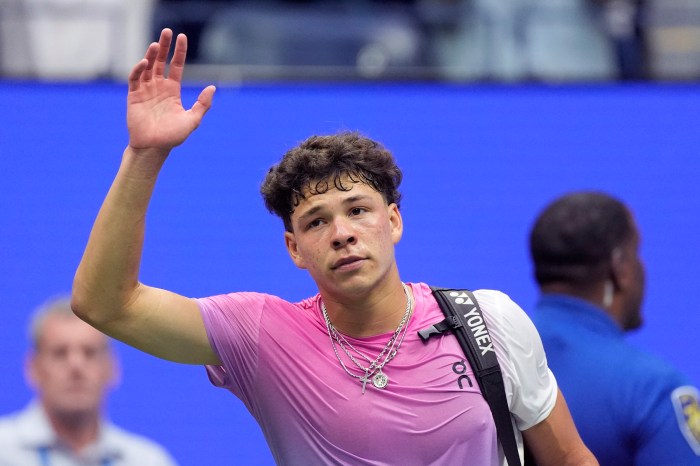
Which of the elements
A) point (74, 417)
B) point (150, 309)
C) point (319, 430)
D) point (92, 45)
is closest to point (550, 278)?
point (319, 430)

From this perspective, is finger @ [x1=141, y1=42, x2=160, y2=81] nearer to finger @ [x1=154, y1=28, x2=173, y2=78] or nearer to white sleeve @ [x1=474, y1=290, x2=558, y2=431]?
finger @ [x1=154, y1=28, x2=173, y2=78]

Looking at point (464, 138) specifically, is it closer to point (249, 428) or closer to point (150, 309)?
point (249, 428)

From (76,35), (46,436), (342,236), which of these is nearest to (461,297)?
(342,236)

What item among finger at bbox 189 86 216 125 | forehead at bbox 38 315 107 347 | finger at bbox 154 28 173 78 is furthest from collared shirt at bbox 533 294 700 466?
forehead at bbox 38 315 107 347

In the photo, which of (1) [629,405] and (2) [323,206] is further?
(1) [629,405]

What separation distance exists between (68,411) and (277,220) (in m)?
1.30

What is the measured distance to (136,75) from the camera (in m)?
2.29

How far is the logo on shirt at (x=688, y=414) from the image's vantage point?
2.69m

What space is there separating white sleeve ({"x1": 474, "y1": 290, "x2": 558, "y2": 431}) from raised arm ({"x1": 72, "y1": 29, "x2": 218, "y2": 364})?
1.97 ft

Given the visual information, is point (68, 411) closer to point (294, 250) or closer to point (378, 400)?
point (294, 250)

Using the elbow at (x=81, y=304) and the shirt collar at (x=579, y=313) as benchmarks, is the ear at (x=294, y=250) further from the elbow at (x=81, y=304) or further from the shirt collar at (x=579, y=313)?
the shirt collar at (x=579, y=313)

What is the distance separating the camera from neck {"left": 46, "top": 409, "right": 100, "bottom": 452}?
4.02m

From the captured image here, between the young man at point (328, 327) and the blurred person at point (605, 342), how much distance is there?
30 cm

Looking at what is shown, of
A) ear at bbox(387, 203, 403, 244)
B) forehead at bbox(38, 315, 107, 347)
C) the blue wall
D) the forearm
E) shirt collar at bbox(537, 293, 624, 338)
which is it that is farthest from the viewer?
the blue wall
